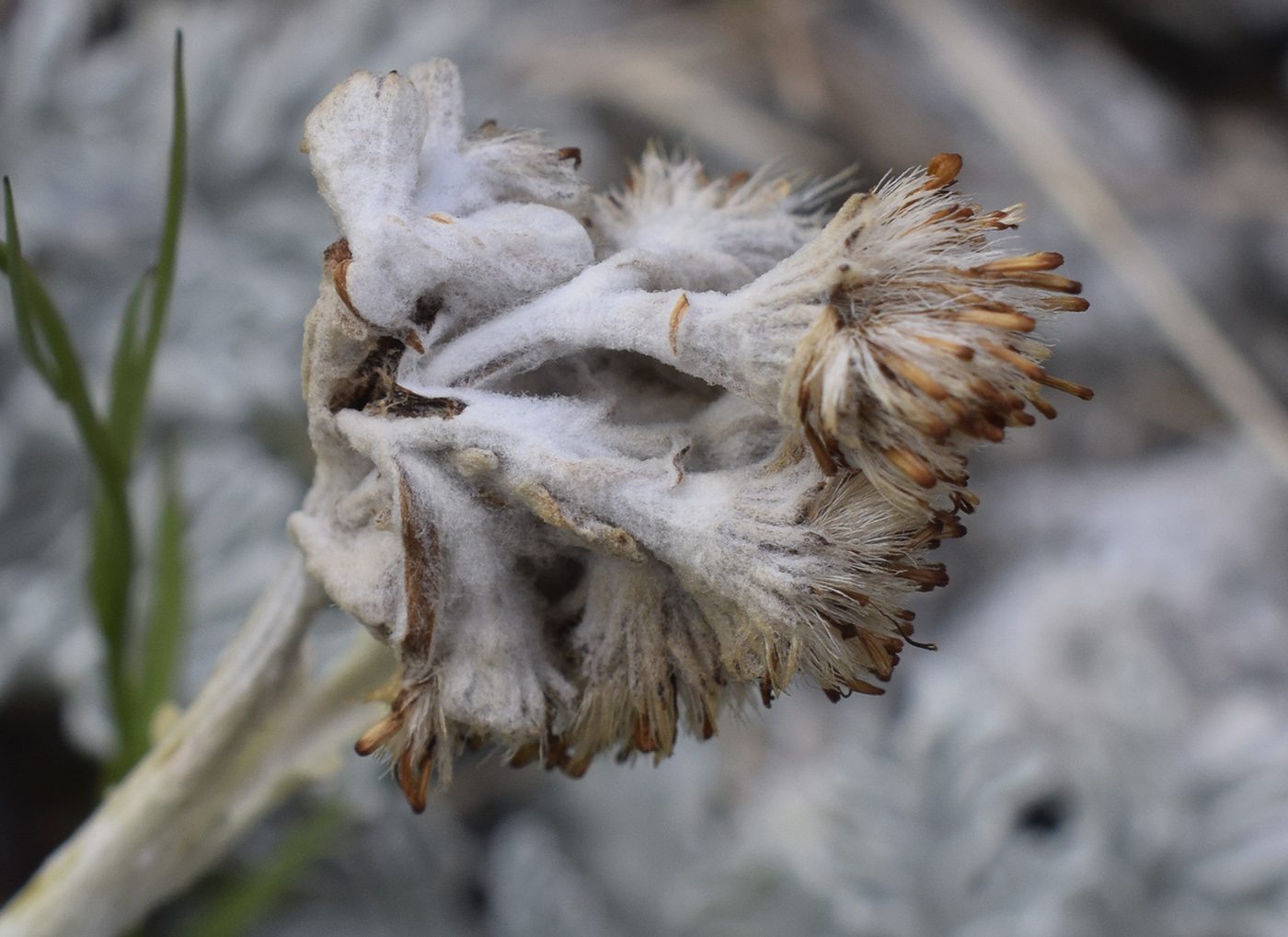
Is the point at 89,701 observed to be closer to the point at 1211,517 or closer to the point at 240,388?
the point at 240,388

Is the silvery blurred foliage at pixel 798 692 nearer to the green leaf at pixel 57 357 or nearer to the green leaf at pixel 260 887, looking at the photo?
the green leaf at pixel 260 887

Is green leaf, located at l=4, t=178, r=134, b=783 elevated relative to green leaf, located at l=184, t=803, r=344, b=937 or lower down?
elevated

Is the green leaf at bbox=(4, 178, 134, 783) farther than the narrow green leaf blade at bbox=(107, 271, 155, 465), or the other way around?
the narrow green leaf blade at bbox=(107, 271, 155, 465)

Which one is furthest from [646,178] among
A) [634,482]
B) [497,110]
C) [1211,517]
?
[1211,517]

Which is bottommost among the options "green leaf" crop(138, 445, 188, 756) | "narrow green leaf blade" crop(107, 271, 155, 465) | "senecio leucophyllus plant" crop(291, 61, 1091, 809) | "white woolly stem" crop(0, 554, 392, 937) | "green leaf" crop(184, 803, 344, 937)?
"green leaf" crop(184, 803, 344, 937)

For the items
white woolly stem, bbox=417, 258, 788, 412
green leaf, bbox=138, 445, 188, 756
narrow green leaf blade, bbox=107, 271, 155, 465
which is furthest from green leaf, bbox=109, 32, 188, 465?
white woolly stem, bbox=417, 258, 788, 412

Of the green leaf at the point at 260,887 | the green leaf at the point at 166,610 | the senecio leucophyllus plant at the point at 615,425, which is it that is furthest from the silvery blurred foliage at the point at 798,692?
the senecio leucophyllus plant at the point at 615,425

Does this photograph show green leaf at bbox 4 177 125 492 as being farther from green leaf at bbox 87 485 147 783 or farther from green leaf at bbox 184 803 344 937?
green leaf at bbox 184 803 344 937
